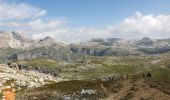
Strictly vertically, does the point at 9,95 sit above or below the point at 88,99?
above

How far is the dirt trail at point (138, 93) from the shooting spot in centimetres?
4847

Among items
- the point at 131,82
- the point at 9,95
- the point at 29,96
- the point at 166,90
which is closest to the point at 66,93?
the point at 29,96

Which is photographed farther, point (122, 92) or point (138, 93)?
point (122, 92)

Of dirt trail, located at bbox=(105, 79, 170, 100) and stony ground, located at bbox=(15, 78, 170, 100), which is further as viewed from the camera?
stony ground, located at bbox=(15, 78, 170, 100)

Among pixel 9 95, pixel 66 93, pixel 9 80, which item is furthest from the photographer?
pixel 9 80

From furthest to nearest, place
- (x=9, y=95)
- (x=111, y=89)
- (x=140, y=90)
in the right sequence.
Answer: (x=111, y=89) < (x=140, y=90) < (x=9, y=95)

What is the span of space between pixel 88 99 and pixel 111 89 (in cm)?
653

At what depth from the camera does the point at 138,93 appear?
51375mm

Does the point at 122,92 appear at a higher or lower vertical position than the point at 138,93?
lower

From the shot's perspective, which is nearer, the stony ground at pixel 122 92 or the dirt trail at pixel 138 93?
the dirt trail at pixel 138 93

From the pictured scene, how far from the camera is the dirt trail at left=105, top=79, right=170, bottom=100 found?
48469 mm

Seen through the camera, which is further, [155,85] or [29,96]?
[29,96]

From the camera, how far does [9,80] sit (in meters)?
149

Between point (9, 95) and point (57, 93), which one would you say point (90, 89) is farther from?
point (9, 95)
